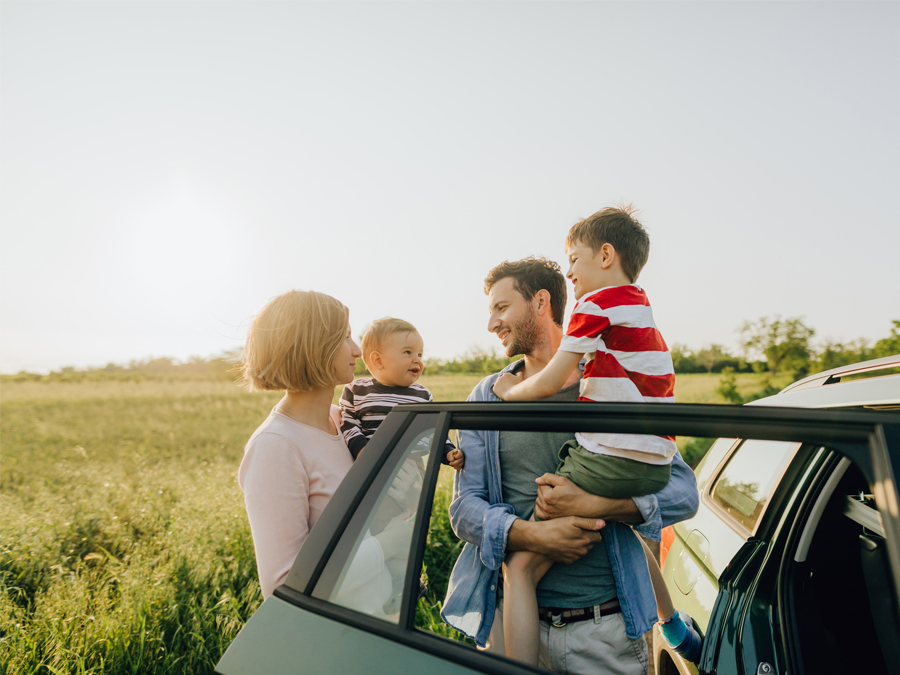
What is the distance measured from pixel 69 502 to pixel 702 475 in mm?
6541

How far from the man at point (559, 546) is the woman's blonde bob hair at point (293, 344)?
0.60m

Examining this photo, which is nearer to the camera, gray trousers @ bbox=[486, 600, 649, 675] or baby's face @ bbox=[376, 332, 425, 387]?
gray trousers @ bbox=[486, 600, 649, 675]

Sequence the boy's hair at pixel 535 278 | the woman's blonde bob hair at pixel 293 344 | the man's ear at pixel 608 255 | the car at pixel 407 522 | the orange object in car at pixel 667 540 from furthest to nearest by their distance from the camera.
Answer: the orange object in car at pixel 667 540, the boy's hair at pixel 535 278, the man's ear at pixel 608 255, the woman's blonde bob hair at pixel 293 344, the car at pixel 407 522

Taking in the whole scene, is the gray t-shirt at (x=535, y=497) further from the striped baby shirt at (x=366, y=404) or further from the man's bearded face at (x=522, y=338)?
the striped baby shirt at (x=366, y=404)

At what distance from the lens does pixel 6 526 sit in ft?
15.4

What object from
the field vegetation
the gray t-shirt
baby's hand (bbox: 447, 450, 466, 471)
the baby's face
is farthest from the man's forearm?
the field vegetation

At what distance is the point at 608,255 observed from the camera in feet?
6.13

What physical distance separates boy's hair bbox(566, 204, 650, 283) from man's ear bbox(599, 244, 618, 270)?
2 cm

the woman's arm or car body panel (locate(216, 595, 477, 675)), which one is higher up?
the woman's arm

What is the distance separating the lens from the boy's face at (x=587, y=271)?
1885 mm

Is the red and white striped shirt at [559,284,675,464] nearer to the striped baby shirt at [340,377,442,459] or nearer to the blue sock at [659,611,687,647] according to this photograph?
the striped baby shirt at [340,377,442,459]

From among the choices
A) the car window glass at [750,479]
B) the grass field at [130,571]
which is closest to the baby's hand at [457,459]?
the car window glass at [750,479]

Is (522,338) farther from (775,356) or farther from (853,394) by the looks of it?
(775,356)

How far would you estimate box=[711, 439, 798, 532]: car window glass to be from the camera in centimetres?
198
